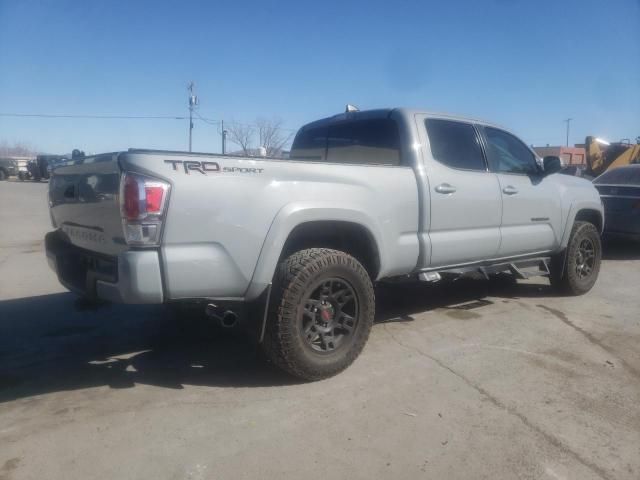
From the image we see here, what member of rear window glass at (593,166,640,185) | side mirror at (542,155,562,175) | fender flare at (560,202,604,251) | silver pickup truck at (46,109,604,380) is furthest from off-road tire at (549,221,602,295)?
rear window glass at (593,166,640,185)

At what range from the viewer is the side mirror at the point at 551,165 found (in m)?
5.27

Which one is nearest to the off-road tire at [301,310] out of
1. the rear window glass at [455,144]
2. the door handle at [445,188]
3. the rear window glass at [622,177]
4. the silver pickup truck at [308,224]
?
the silver pickup truck at [308,224]

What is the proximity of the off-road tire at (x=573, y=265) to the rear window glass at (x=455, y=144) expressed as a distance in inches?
73.8

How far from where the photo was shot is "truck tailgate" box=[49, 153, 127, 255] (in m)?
2.92

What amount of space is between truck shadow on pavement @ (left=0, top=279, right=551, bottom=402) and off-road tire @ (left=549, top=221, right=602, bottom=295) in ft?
3.40

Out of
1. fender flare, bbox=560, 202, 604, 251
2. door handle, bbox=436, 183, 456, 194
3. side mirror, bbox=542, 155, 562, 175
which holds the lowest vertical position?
fender flare, bbox=560, 202, 604, 251

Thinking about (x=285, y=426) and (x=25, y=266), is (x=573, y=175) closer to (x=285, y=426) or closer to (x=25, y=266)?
(x=285, y=426)

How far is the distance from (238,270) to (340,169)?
3.54ft

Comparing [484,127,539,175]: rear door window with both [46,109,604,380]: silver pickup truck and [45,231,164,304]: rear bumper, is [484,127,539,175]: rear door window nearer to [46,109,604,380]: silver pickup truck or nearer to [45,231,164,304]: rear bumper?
[46,109,604,380]: silver pickup truck

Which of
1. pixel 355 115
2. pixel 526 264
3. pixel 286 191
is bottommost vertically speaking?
pixel 526 264

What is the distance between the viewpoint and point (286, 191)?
3.24m

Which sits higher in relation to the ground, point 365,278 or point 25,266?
point 365,278

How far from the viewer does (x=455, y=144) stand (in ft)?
15.2

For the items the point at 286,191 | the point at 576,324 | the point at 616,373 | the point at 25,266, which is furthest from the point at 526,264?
the point at 25,266
